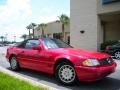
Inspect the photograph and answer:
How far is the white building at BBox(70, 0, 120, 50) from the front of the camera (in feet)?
67.7

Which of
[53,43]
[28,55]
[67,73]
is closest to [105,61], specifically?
[67,73]

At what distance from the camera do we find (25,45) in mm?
9148

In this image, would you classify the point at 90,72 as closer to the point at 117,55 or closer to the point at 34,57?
the point at 34,57

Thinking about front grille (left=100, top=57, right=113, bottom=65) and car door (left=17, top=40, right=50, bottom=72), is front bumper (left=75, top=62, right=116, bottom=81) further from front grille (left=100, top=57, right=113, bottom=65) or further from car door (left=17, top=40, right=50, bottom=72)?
car door (left=17, top=40, right=50, bottom=72)

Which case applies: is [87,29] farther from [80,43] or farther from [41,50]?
[41,50]

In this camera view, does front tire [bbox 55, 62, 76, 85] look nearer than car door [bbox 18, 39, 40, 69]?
Yes

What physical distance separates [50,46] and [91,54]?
1589 mm

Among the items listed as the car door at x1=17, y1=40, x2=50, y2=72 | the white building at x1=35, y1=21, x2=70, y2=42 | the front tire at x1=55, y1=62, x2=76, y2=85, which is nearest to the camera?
the front tire at x1=55, y1=62, x2=76, y2=85

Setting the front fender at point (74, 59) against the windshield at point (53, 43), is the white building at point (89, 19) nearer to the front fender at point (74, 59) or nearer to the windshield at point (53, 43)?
the windshield at point (53, 43)

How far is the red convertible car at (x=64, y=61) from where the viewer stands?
6.58 metres

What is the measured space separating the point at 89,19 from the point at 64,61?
15323 mm

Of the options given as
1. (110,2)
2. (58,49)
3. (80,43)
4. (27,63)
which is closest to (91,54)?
(58,49)

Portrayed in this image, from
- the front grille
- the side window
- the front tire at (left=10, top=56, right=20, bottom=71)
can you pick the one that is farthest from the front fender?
the front tire at (left=10, top=56, right=20, bottom=71)

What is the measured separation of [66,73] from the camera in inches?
277
